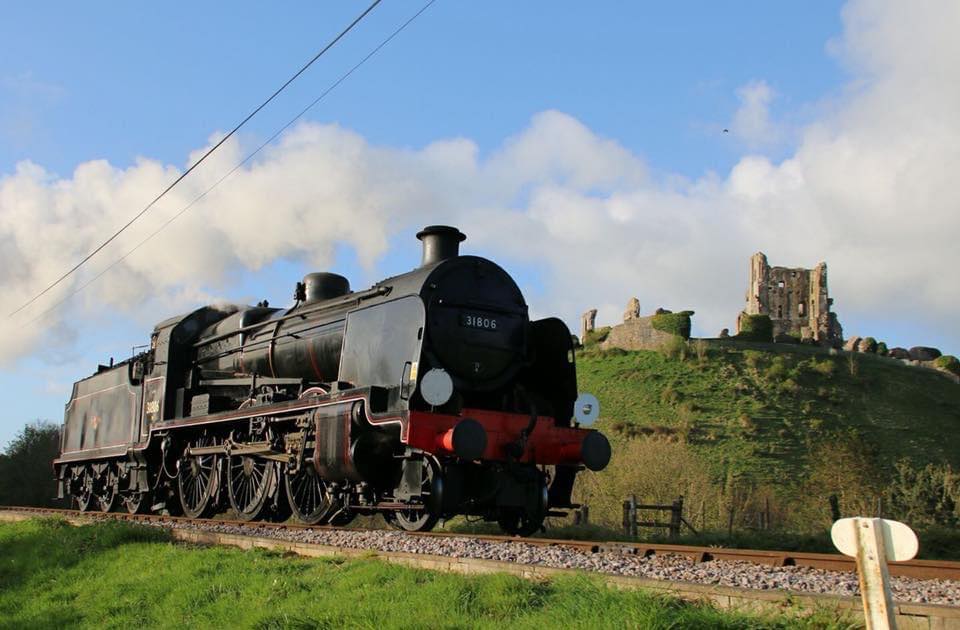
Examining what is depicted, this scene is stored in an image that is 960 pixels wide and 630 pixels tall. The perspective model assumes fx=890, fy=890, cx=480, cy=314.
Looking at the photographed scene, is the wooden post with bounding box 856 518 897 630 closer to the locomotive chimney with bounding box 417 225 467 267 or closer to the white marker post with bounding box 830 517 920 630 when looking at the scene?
the white marker post with bounding box 830 517 920 630

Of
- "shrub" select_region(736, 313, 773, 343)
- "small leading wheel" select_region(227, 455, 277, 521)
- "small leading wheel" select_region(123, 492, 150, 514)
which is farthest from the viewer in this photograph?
"shrub" select_region(736, 313, 773, 343)

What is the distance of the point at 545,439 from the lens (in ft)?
34.6

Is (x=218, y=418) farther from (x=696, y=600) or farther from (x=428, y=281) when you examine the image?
(x=696, y=600)

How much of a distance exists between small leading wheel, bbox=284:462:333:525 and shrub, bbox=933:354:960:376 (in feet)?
175

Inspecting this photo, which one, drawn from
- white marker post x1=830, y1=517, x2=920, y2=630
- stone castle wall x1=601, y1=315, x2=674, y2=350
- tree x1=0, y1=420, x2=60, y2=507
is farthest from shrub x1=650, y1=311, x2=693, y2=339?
white marker post x1=830, y1=517, x2=920, y2=630

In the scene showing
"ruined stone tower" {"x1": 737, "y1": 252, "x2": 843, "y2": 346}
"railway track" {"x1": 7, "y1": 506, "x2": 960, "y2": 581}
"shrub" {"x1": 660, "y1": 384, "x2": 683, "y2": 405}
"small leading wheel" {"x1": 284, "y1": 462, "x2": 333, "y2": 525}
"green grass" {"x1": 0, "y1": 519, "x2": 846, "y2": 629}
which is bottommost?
"green grass" {"x1": 0, "y1": 519, "x2": 846, "y2": 629}

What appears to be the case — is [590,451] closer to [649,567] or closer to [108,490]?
[649,567]

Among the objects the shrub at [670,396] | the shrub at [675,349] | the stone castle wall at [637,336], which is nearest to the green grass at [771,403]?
the shrub at [670,396]

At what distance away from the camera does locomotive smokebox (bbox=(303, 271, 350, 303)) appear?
1343cm

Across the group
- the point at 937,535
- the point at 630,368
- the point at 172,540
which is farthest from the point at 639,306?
the point at 172,540

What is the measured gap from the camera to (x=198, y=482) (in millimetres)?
14250

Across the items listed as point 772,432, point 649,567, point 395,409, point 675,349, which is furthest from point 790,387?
point 649,567

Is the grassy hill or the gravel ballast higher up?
the grassy hill

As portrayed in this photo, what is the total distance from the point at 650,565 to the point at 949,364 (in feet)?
183
